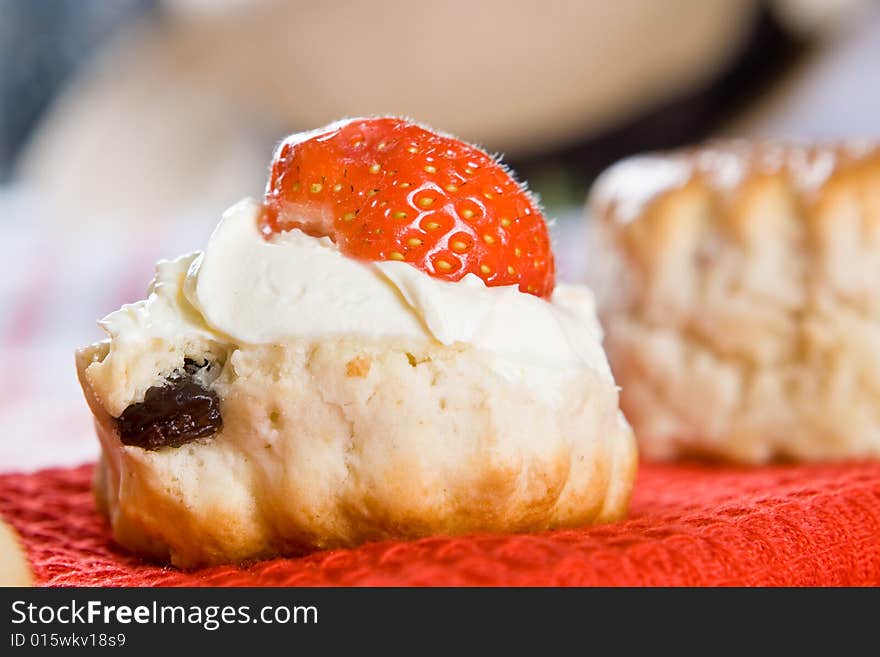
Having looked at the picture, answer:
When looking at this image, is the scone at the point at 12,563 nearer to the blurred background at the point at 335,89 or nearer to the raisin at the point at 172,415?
the raisin at the point at 172,415

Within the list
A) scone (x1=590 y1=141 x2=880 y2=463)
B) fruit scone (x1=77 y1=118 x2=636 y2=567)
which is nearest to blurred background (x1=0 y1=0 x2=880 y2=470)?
scone (x1=590 y1=141 x2=880 y2=463)

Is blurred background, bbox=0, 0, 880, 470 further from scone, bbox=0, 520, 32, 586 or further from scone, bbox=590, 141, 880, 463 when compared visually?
scone, bbox=0, 520, 32, 586

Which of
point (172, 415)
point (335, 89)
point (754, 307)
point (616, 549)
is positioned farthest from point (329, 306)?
point (335, 89)

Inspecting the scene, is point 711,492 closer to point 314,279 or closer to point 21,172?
point 314,279

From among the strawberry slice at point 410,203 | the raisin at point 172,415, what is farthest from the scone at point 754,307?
the raisin at point 172,415
